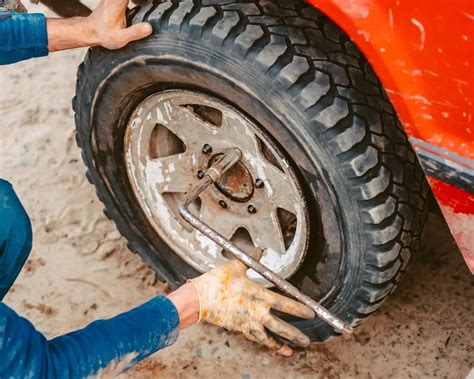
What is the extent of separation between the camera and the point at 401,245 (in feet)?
6.15

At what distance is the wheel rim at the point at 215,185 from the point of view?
6.53ft

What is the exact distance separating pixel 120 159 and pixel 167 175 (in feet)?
0.54

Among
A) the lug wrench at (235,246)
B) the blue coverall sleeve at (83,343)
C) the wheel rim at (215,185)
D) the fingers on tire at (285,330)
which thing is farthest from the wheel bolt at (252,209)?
the blue coverall sleeve at (83,343)

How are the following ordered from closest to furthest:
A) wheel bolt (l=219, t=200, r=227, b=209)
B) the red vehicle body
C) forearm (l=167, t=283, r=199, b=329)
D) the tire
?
the red vehicle body, the tire, forearm (l=167, t=283, r=199, b=329), wheel bolt (l=219, t=200, r=227, b=209)

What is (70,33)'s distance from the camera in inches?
82.0

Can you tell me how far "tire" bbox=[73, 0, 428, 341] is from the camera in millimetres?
1722

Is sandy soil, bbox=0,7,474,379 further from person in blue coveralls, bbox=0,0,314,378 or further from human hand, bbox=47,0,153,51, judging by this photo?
human hand, bbox=47,0,153,51

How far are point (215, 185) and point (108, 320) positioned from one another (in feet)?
2.07

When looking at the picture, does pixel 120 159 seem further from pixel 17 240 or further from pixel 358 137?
pixel 358 137

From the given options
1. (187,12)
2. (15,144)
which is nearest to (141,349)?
(187,12)

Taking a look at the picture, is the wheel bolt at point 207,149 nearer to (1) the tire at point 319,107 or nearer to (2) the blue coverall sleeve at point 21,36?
(1) the tire at point 319,107

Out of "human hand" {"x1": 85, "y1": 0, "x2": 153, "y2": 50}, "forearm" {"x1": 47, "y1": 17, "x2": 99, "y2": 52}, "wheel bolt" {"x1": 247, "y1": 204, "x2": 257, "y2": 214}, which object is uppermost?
"human hand" {"x1": 85, "y1": 0, "x2": 153, "y2": 50}

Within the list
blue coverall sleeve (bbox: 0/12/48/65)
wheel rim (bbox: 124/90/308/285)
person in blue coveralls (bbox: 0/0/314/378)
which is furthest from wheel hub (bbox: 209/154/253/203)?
blue coverall sleeve (bbox: 0/12/48/65)

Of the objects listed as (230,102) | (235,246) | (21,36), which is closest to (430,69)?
(230,102)
